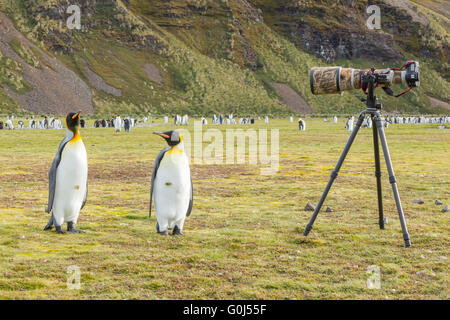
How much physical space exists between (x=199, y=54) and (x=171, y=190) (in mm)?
146241

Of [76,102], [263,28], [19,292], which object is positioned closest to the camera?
[19,292]

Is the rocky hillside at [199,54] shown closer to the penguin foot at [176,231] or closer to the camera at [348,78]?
the penguin foot at [176,231]

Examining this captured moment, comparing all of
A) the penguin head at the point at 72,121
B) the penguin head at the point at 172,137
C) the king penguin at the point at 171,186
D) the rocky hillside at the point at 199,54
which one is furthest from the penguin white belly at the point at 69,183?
the rocky hillside at the point at 199,54

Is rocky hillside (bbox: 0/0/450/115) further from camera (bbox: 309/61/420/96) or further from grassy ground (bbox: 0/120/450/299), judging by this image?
camera (bbox: 309/61/420/96)

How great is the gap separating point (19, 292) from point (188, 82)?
133182 mm

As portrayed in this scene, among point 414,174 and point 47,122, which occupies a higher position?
point 47,122

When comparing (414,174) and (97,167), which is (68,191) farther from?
(414,174)

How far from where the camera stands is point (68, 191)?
842cm

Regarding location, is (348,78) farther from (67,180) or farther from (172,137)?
(67,180)

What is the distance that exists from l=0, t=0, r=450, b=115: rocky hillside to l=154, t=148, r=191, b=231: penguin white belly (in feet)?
310

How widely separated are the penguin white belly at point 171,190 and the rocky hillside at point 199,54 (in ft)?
310

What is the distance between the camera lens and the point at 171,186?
8.36 metres
